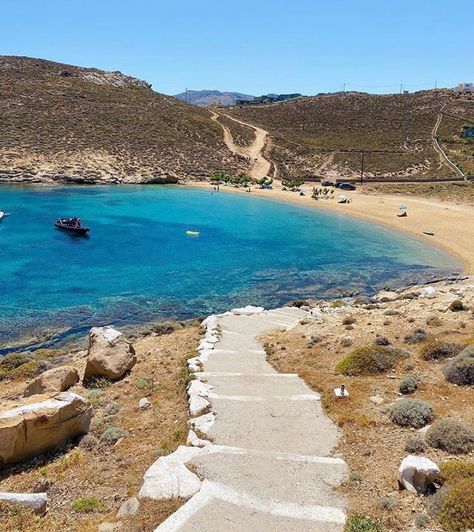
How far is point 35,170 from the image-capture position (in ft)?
266

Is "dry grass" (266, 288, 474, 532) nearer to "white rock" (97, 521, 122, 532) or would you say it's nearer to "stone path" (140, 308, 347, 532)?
"stone path" (140, 308, 347, 532)

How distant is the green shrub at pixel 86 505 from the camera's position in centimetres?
953

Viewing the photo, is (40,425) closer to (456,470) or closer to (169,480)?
(169,480)

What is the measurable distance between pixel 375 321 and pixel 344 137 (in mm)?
94239

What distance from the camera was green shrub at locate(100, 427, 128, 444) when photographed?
487 inches

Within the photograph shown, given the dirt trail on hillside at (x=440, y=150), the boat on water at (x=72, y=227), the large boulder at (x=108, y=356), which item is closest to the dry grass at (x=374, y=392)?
the large boulder at (x=108, y=356)

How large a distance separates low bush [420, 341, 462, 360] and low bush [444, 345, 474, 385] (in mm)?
→ 1258

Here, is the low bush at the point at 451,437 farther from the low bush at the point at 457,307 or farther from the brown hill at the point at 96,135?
the brown hill at the point at 96,135

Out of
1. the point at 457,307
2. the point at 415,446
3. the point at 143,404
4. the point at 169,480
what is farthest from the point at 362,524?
the point at 457,307

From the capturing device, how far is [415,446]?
35.3 feet

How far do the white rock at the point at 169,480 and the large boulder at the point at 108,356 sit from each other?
6993 millimetres

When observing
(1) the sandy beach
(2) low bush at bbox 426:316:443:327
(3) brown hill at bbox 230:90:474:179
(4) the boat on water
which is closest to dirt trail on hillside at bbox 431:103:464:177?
(3) brown hill at bbox 230:90:474:179

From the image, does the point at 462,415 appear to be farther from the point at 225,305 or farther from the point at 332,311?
the point at 225,305

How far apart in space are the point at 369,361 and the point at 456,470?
22.4 ft
